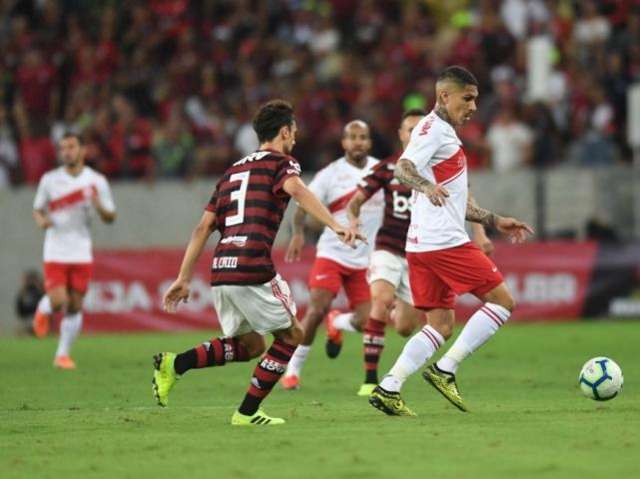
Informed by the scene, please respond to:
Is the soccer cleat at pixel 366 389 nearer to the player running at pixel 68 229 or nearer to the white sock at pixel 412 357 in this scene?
the white sock at pixel 412 357

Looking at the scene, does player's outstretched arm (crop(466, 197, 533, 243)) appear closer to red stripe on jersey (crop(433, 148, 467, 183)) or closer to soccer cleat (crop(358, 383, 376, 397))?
red stripe on jersey (crop(433, 148, 467, 183))

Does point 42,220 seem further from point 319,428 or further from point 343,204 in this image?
point 319,428

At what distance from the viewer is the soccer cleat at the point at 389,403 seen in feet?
34.3

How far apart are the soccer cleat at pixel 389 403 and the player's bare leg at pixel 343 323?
14.2ft

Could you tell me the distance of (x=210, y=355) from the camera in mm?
10195

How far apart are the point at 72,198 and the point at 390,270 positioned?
522 centimetres

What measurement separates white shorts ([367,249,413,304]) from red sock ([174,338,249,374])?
371cm

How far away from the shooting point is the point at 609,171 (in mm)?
24141

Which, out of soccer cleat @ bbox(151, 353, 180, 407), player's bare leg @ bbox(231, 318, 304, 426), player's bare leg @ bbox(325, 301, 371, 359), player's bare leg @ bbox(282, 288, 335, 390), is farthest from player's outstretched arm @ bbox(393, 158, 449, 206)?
player's bare leg @ bbox(325, 301, 371, 359)

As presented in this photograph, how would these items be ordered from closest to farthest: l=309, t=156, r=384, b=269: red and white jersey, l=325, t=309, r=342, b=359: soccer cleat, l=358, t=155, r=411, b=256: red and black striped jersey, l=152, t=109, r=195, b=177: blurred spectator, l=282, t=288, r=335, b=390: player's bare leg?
l=358, t=155, r=411, b=256: red and black striped jersey < l=282, t=288, r=335, b=390: player's bare leg < l=309, t=156, r=384, b=269: red and white jersey < l=325, t=309, r=342, b=359: soccer cleat < l=152, t=109, r=195, b=177: blurred spectator

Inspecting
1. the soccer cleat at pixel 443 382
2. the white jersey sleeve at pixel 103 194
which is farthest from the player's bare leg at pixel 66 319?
the soccer cleat at pixel 443 382

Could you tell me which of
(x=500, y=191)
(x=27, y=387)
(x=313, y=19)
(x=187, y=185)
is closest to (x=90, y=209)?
(x=27, y=387)

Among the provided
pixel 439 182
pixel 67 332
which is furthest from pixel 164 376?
pixel 67 332

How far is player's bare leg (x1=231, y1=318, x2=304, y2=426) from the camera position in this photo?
32.6 feet
